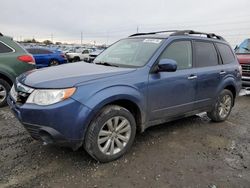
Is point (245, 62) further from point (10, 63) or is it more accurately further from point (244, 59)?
point (10, 63)

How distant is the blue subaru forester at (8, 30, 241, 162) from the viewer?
9.71ft

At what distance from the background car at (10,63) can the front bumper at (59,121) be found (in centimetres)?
326

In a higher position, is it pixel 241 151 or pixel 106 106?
pixel 106 106

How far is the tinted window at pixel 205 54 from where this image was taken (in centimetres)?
461

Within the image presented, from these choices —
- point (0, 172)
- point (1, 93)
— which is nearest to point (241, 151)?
point (0, 172)

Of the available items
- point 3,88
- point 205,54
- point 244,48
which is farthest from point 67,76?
point 244,48

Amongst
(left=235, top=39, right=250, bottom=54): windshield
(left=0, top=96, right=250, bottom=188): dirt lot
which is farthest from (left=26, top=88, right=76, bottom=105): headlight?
(left=235, top=39, right=250, bottom=54): windshield

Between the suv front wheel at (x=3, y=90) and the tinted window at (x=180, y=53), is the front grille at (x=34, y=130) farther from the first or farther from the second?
the suv front wheel at (x=3, y=90)

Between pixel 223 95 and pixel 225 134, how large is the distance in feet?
2.81

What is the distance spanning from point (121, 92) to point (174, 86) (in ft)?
3.53

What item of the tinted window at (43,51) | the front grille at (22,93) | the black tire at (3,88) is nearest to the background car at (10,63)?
the black tire at (3,88)

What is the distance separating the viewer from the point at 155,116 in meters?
3.88

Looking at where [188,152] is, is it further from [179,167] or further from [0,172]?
[0,172]

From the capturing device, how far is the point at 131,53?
4.16m
